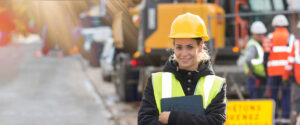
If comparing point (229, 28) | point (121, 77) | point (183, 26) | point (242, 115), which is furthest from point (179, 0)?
point (183, 26)

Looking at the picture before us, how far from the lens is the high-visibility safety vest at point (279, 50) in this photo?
10766 mm

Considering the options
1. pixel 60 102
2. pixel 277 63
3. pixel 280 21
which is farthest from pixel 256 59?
pixel 60 102

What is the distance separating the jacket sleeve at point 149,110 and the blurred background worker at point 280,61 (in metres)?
7.04

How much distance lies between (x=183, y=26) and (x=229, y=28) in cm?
904

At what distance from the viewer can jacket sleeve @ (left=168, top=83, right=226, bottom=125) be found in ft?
12.8

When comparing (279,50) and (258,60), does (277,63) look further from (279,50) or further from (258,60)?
(258,60)

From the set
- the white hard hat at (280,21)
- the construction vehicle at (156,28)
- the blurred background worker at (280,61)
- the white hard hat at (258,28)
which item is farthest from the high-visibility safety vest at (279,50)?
the construction vehicle at (156,28)

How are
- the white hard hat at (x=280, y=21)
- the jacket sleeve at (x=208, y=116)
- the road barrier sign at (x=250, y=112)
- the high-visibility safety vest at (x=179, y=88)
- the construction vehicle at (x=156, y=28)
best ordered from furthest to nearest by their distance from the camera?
the construction vehicle at (x=156, y=28) → the white hard hat at (x=280, y=21) → the road barrier sign at (x=250, y=112) → the high-visibility safety vest at (x=179, y=88) → the jacket sleeve at (x=208, y=116)

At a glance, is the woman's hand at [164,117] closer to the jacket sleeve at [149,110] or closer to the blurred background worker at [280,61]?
the jacket sleeve at [149,110]

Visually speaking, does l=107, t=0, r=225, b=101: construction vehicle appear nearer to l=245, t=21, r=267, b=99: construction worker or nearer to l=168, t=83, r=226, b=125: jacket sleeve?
l=245, t=21, r=267, b=99: construction worker

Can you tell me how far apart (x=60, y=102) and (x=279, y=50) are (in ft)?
25.1

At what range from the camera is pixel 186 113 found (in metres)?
3.93

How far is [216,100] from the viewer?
13.2 ft

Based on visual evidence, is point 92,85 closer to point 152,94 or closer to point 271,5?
point 271,5
